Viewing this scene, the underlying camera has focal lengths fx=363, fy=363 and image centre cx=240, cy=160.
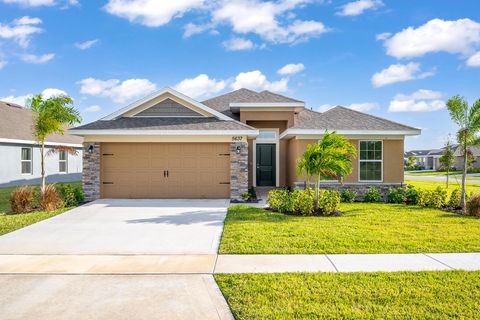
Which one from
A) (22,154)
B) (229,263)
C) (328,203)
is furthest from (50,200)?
(22,154)

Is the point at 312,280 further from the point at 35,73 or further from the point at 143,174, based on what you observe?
the point at 35,73

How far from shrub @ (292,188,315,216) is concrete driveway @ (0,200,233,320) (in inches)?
94.3

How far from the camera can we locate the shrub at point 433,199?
13086 mm

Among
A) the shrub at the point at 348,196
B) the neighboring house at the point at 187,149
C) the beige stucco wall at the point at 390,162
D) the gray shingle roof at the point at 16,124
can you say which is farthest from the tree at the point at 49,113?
the shrub at the point at 348,196

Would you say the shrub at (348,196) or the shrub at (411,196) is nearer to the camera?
the shrub at (411,196)

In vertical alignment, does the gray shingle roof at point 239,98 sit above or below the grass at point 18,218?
above

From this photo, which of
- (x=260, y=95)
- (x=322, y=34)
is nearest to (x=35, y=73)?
(x=260, y=95)

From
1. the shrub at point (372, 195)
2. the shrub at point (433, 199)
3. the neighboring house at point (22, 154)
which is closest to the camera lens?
the shrub at point (433, 199)

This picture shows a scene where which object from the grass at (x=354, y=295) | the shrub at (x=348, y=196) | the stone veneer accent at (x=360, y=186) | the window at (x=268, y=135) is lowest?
the grass at (x=354, y=295)

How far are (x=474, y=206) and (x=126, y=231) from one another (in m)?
10.4

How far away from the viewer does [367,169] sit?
51.3 ft

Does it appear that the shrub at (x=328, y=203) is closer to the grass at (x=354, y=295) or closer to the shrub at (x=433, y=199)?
the shrub at (x=433, y=199)

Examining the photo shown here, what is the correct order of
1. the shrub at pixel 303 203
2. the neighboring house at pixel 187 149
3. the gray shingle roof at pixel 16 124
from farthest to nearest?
1. the gray shingle roof at pixel 16 124
2. the neighboring house at pixel 187 149
3. the shrub at pixel 303 203

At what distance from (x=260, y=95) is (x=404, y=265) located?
529 inches
